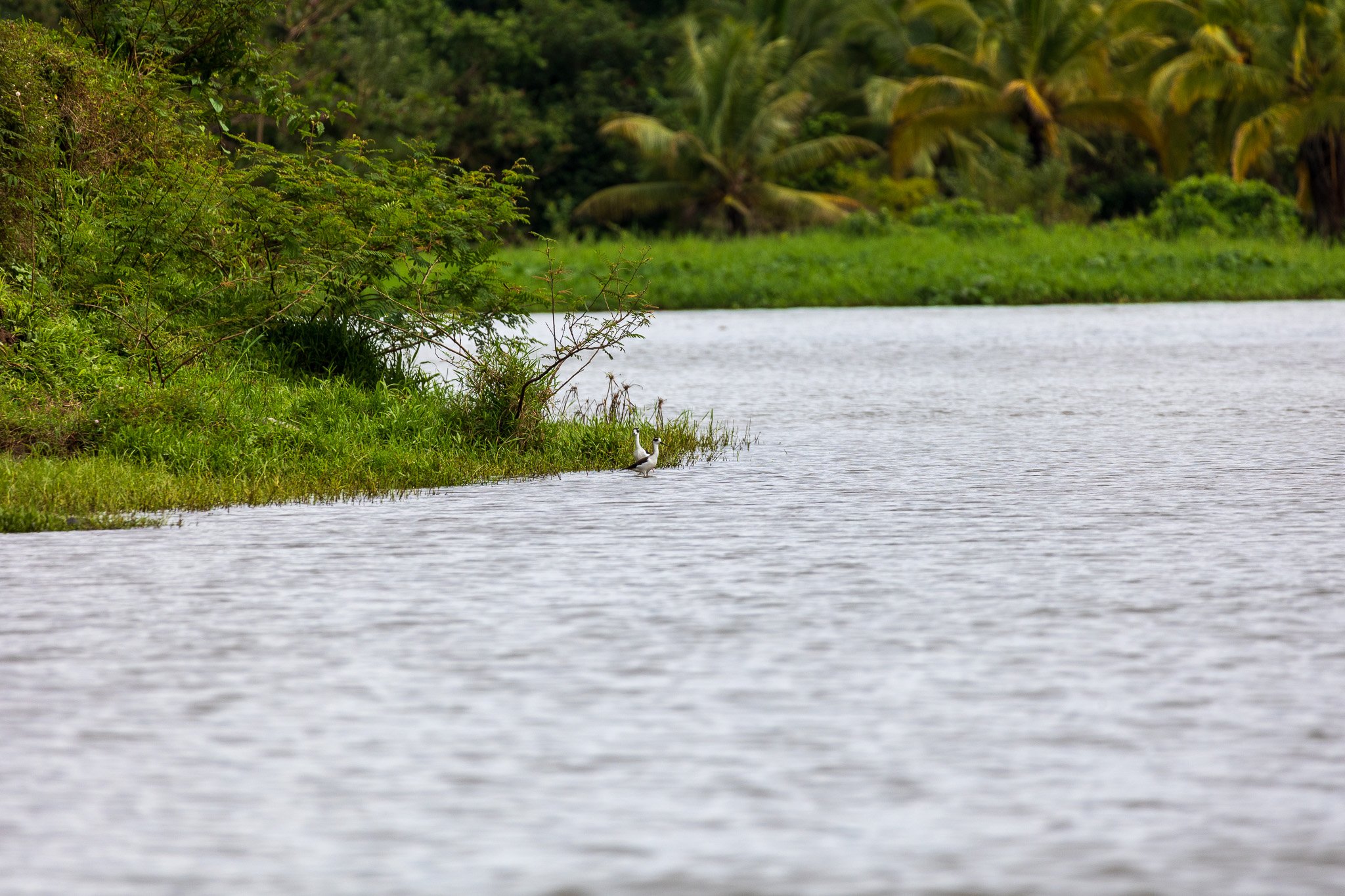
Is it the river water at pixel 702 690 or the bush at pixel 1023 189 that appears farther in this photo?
the bush at pixel 1023 189

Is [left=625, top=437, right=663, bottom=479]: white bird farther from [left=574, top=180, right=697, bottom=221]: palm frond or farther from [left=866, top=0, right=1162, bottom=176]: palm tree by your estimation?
[left=574, top=180, right=697, bottom=221]: palm frond

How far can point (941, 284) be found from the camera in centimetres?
3191

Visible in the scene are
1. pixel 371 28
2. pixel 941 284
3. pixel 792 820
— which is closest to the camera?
pixel 792 820

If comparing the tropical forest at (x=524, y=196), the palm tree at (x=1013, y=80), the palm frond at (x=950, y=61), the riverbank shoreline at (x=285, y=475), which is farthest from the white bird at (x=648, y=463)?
the palm frond at (x=950, y=61)

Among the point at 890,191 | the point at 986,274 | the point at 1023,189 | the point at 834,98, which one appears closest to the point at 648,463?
the point at 986,274

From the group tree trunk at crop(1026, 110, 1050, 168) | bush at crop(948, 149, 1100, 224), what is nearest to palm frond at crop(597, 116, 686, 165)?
bush at crop(948, 149, 1100, 224)

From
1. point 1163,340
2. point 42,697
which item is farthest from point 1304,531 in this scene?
point 1163,340

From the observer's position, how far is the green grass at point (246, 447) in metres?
10.2

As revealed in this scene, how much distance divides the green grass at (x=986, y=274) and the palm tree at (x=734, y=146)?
616cm

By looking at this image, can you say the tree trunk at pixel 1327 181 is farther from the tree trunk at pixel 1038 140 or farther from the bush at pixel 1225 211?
the tree trunk at pixel 1038 140

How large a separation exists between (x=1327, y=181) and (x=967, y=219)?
7904mm

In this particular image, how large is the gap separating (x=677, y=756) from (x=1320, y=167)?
118ft

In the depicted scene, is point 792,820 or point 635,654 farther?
point 635,654

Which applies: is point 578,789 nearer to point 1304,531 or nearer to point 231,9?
point 1304,531
